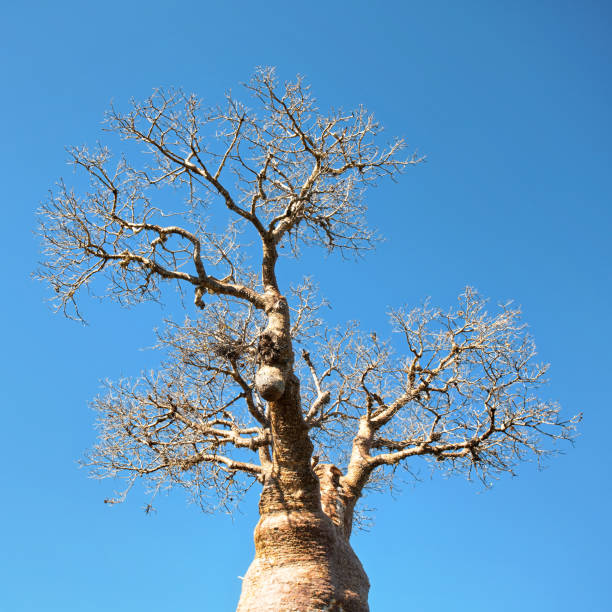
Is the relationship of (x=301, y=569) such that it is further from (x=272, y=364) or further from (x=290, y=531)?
(x=272, y=364)

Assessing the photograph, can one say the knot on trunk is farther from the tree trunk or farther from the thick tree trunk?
the tree trunk

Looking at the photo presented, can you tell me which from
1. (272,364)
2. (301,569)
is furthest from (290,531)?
(272,364)

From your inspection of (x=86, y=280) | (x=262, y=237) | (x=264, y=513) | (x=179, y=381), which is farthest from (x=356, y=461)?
(x=86, y=280)

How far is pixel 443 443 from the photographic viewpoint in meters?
8.17

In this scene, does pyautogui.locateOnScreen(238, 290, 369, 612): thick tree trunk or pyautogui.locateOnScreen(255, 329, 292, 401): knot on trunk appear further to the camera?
pyautogui.locateOnScreen(255, 329, 292, 401): knot on trunk

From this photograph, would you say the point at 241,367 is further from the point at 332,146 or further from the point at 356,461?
the point at 332,146

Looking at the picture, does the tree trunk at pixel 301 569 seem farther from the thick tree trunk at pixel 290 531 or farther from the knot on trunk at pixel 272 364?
the knot on trunk at pixel 272 364

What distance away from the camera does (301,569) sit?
6.30 m

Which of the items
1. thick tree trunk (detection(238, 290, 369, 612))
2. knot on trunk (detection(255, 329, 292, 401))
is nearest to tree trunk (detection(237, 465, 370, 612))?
thick tree trunk (detection(238, 290, 369, 612))

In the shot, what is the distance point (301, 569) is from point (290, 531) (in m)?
0.39

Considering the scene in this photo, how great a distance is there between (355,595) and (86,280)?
463 cm

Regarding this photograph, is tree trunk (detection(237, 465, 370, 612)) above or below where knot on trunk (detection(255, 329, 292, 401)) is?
below

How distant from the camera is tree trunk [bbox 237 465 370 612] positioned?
6078mm

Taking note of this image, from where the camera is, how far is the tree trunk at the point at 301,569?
6.08 m
